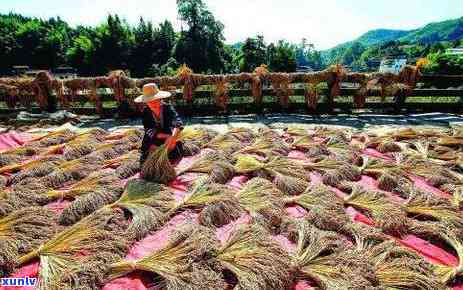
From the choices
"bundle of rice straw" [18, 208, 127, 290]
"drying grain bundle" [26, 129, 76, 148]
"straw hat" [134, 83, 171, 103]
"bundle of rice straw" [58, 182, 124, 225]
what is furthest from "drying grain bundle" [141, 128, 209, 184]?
"drying grain bundle" [26, 129, 76, 148]

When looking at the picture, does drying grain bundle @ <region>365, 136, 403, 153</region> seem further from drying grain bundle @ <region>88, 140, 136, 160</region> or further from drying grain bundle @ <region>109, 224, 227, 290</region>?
drying grain bundle @ <region>88, 140, 136, 160</region>

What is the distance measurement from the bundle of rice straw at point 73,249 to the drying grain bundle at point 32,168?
145 cm

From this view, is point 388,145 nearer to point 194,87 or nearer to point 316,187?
point 316,187

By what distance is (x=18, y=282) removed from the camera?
6.50ft

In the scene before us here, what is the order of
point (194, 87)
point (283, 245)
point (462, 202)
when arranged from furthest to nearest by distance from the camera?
A: point (194, 87), point (462, 202), point (283, 245)

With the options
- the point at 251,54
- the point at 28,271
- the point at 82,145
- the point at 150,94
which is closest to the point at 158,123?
the point at 150,94

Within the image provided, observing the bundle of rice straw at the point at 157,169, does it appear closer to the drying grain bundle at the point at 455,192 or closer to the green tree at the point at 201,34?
the drying grain bundle at the point at 455,192

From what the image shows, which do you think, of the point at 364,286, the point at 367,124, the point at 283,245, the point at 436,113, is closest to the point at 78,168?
the point at 283,245

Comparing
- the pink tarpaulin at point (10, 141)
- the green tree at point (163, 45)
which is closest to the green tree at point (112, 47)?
the green tree at point (163, 45)

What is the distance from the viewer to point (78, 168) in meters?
3.55

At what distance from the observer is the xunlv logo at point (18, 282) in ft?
6.47

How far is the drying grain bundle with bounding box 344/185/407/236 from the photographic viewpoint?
8.29ft

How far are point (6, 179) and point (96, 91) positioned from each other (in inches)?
193

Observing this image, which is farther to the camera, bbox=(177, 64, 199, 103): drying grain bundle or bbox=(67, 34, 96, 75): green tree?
bbox=(67, 34, 96, 75): green tree
